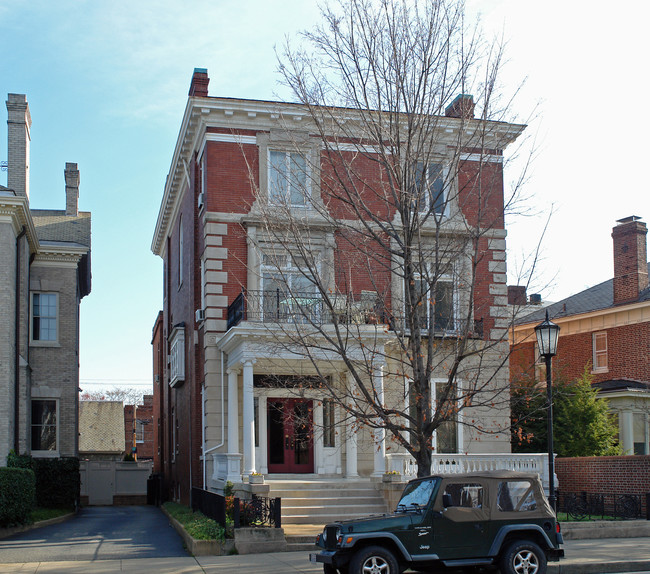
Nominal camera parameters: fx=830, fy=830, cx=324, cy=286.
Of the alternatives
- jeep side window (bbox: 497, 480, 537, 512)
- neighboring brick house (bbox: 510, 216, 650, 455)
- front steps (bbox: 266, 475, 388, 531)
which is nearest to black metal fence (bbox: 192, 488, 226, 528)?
front steps (bbox: 266, 475, 388, 531)

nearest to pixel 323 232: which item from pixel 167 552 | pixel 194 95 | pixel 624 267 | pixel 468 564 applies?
pixel 194 95

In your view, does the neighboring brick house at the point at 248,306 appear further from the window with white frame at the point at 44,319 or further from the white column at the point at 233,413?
the window with white frame at the point at 44,319

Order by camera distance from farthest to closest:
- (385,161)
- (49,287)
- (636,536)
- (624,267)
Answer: (624,267)
(49,287)
(636,536)
(385,161)

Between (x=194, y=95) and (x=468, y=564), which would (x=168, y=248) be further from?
(x=468, y=564)

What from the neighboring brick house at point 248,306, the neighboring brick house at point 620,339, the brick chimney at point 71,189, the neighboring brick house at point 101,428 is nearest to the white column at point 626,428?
the neighboring brick house at point 620,339

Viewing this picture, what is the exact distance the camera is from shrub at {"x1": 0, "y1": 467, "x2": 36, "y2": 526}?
19.9m

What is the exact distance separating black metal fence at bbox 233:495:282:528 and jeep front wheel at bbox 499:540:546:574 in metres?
5.73

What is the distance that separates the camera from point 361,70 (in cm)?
1547

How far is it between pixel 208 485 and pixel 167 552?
219 inches

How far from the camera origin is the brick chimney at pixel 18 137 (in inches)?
1074

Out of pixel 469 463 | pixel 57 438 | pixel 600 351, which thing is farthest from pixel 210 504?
pixel 600 351

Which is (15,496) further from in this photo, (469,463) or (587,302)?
(587,302)

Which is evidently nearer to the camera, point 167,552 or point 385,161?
point 385,161

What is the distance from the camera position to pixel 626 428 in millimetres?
30453
